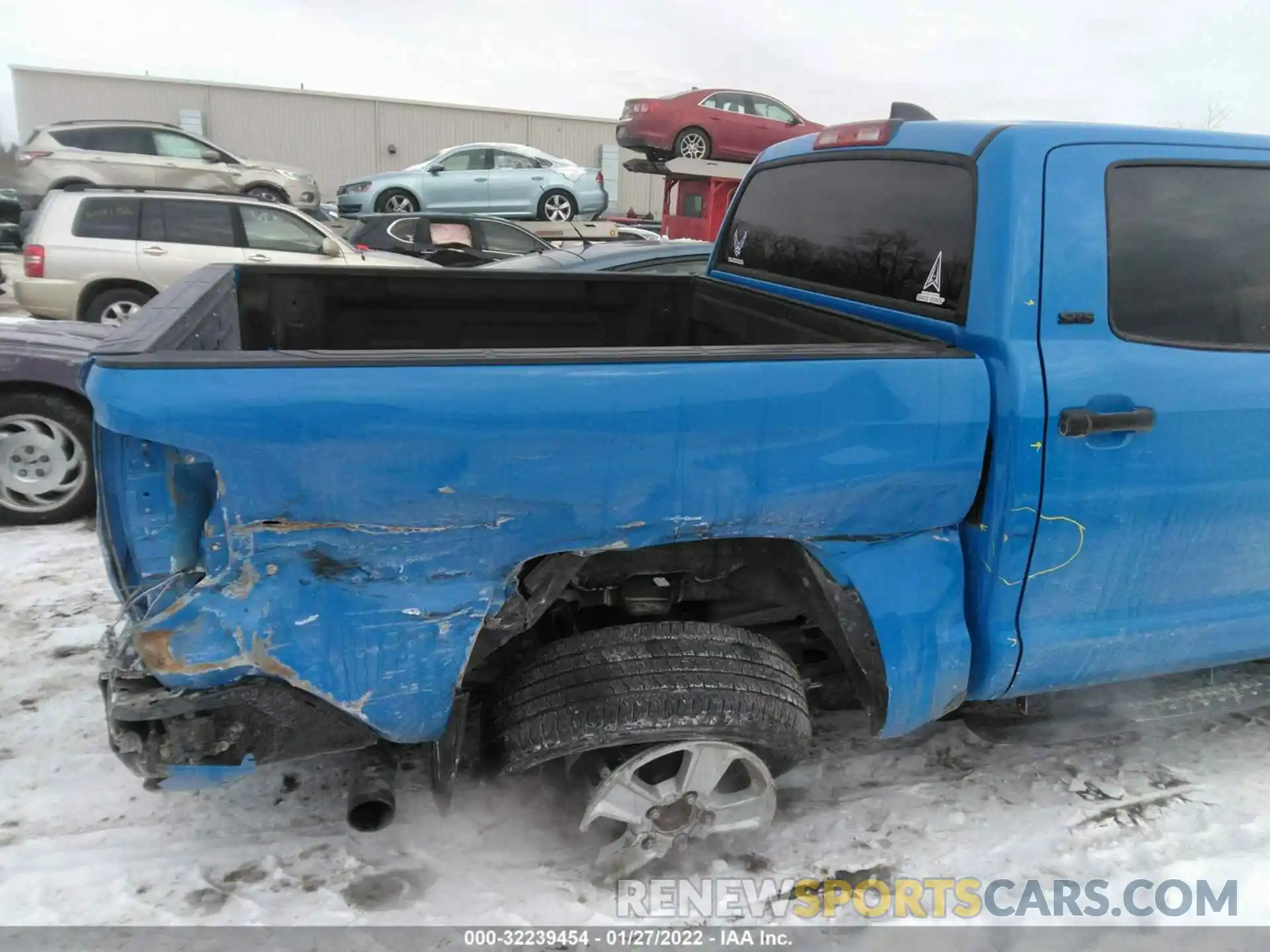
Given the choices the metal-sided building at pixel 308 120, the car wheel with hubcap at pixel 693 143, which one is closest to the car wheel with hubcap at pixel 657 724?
the car wheel with hubcap at pixel 693 143

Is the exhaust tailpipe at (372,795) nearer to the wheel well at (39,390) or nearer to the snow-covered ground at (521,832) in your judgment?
the snow-covered ground at (521,832)

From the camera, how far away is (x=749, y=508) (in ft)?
6.73

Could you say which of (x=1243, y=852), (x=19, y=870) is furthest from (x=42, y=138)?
(x=1243, y=852)

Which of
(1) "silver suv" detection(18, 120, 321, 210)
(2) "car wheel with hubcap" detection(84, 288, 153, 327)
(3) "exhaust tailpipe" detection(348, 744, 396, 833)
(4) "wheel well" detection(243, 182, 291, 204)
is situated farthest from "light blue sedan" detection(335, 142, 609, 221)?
(3) "exhaust tailpipe" detection(348, 744, 396, 833)

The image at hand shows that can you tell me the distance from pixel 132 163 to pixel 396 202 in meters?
4.40

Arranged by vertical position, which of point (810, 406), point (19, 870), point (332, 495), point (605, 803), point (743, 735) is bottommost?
point (19, 870)

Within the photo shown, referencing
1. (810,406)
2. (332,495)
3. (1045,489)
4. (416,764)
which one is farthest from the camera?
(416,764)

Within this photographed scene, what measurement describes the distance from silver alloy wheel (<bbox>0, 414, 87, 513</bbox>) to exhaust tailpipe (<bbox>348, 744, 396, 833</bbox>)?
3.31 m

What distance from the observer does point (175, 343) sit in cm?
203

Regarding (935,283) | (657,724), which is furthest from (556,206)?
(657,724)

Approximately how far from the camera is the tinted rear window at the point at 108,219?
8789mm

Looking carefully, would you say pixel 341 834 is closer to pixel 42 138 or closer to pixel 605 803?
pixel 605 803

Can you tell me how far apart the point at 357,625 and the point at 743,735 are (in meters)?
1.02

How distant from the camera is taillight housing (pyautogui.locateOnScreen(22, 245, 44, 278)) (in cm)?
861
